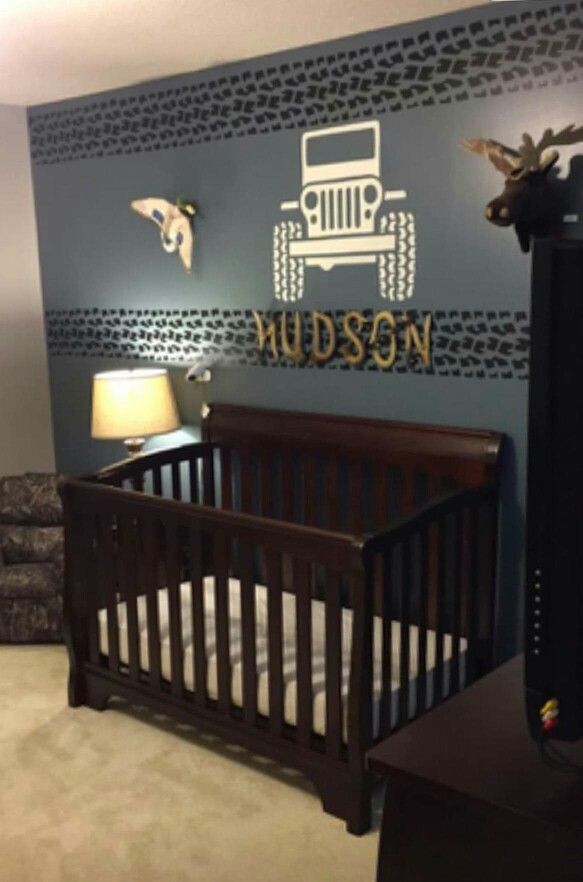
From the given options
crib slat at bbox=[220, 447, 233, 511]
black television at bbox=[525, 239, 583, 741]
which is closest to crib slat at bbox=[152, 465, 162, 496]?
crib slat at bbox=[220, 447, 233, 511]

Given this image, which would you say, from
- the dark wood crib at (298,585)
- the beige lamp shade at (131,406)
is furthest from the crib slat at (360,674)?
the beige lamp shade at (131,406)

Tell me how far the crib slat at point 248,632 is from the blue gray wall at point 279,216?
33.0 inches

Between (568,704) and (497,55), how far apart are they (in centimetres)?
199

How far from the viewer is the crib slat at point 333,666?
2168 mm

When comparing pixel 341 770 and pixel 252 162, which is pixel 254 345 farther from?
pixel 341 770

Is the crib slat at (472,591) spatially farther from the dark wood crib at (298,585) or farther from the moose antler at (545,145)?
the moose antler at (545,145)

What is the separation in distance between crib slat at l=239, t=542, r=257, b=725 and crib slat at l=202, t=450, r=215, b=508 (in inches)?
40.6

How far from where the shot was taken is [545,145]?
7.77 ft

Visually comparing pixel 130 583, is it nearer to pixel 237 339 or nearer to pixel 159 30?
pixel 237 339

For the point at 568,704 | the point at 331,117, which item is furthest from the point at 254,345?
the point at 568,704

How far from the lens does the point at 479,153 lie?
2.49m

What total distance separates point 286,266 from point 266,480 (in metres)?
0.79

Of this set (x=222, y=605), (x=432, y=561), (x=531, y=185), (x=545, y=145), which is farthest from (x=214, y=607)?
(x=545, y=145)

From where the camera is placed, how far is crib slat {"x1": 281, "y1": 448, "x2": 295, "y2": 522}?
314cm
